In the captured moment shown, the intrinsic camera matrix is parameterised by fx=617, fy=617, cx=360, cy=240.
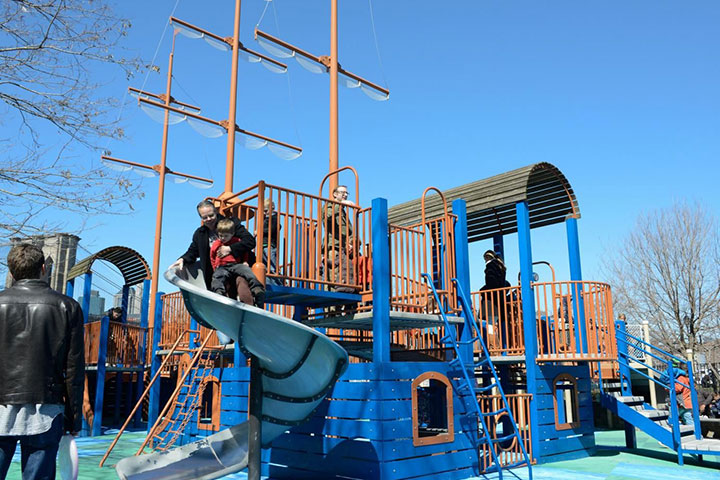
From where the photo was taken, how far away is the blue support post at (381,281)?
820 cm

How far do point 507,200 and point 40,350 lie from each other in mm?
8966

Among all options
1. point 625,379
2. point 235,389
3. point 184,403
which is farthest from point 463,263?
point 184,403

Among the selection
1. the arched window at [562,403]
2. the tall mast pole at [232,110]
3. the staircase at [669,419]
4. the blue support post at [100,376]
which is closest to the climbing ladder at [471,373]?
the arched window at [562,403]

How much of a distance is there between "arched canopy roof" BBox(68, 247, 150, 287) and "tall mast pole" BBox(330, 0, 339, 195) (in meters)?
9.76

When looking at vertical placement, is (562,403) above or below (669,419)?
above

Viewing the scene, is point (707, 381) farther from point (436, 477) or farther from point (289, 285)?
point (289, 285)

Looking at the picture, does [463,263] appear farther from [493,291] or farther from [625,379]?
[625,379]

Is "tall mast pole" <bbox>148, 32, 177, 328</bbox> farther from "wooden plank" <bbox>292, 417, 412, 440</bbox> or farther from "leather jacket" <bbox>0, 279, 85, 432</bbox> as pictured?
"leather jacket" <bbox>0, 279, 85, 432</bbox>

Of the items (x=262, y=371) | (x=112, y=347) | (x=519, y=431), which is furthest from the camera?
(x=112, y=347)

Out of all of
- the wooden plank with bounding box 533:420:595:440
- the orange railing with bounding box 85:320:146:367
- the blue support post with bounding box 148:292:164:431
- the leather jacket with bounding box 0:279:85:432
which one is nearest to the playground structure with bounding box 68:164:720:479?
the wooden plank with bounding box 533:420:595:440

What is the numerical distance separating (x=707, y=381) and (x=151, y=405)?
1988 cm

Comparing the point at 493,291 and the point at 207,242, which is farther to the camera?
the point at 493,291

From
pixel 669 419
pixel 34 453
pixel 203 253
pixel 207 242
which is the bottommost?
pixel 669 419

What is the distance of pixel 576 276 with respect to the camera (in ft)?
38.8
